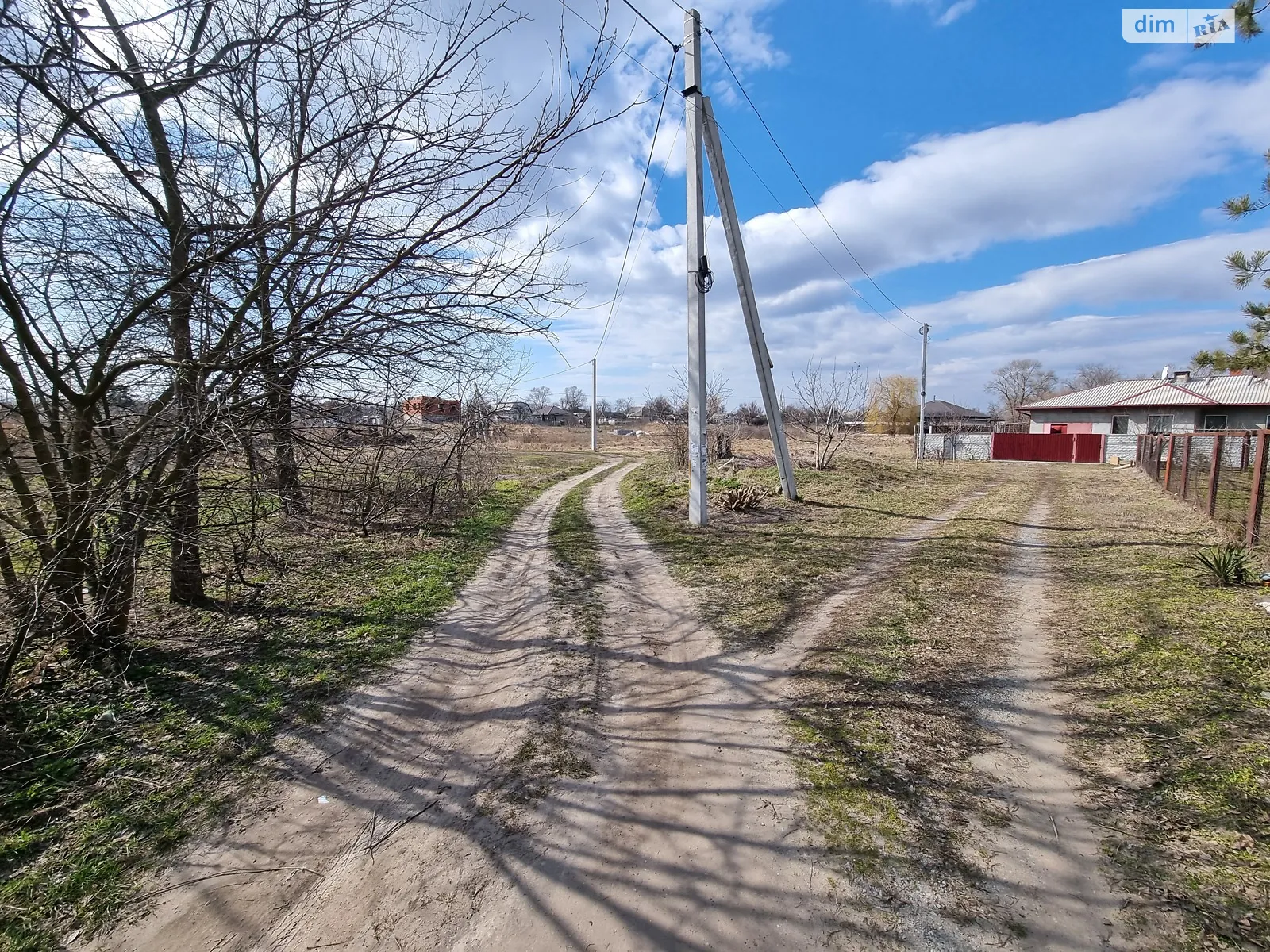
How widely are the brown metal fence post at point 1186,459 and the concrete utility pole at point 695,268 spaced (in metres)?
10.00

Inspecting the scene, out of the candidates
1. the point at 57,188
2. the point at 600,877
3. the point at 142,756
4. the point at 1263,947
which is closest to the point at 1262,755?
the point at 1263,947

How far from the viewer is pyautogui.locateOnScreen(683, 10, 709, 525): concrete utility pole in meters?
9.41

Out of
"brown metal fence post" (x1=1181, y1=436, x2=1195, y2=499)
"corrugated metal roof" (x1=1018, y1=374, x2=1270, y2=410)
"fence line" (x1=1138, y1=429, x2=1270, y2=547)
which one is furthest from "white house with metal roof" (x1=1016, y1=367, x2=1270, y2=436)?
"brown metal fence post" (x1=1181, y1=436, x2=1195, y2=499)

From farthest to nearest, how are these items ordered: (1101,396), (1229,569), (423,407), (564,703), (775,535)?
1. (1101,396)
2. (775,535)
3. (1229,569)
4. (423,407)
5. (564,703)

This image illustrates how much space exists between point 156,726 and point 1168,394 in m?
45.8

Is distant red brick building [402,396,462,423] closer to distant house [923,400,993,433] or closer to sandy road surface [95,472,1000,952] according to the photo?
sandy road surface [95,472,1000,952]

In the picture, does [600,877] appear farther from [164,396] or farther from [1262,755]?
[164,396]

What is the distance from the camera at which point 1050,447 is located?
31609 millimetres

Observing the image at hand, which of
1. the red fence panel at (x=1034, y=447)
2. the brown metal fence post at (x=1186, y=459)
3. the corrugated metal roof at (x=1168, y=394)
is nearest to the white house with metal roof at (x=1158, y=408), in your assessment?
the corrugated metal roof at (x=1168, y=394)

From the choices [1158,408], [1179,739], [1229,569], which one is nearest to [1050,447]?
[1158,408]

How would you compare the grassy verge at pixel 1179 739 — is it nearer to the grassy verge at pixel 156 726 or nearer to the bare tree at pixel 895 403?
the grassy verge at pixel 156 726

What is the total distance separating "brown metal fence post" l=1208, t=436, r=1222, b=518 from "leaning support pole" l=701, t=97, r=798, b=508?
22.4 ft

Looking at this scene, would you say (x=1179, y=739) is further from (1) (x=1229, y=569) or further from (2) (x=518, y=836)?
(1) (x=1229, y=569)

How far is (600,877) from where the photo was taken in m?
2.28
